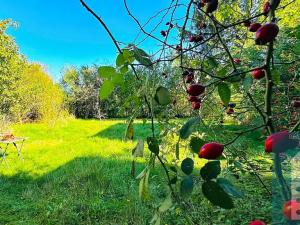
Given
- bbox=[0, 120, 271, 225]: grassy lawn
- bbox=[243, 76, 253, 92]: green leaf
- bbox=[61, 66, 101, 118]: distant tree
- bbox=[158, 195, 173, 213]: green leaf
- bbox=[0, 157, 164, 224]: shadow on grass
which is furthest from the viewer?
bbox=[61, 66, 101, 118]: distant tree

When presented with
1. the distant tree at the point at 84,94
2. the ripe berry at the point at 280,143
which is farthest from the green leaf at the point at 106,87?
the distant tree at the point at 84,94

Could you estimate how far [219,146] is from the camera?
425mm

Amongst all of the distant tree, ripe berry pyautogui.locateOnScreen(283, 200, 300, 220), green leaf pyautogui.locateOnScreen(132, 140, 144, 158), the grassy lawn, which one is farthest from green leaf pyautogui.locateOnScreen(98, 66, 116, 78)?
the distant tree

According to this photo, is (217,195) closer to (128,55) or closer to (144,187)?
(144,187)

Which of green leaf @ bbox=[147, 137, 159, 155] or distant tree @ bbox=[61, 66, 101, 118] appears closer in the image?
green leaf @ bbox=[147, 137, 159, 155]

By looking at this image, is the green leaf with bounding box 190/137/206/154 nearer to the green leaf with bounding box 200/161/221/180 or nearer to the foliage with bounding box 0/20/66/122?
the green leaf with bounding box 200/161/221/180

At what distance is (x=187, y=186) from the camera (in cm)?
44

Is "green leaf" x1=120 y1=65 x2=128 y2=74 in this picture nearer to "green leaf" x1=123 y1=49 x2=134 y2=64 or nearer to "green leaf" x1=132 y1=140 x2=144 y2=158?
"green leaf" x1=123 y1=49 x2=134 y2=64

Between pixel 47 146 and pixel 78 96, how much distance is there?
11450mm

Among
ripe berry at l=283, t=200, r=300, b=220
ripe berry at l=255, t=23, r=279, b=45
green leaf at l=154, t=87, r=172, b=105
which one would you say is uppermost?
ripe berry at l=255, t=23, r=279, b=45

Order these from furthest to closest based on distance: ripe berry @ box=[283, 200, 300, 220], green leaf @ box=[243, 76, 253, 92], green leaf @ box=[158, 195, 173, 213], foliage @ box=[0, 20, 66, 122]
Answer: foliage @ box=[0, 20, 66, 122], green leaf @ box=[243, 76, 253, 92], green leaf @ box=[158, 195, 173, 213], ripe berry @ box=[283, 200, 300, 220]

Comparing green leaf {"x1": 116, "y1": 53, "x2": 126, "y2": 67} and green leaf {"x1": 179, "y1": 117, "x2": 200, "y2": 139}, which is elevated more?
green leaf {"x1": 116, "y1": 53, "x2": 126, "y2": 67}

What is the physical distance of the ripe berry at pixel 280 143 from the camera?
372 mm

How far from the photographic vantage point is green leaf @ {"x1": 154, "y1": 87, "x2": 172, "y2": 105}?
0.51m
